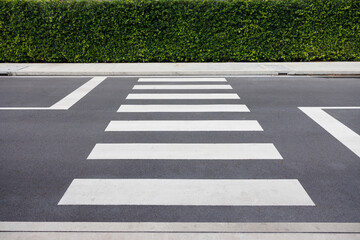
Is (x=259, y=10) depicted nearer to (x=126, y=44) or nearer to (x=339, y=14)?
(x=339, y=14)

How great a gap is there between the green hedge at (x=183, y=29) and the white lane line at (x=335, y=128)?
722 centimetres

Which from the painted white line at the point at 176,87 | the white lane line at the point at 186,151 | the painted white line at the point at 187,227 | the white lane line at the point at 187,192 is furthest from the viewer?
the painted white line at the point at 176,87

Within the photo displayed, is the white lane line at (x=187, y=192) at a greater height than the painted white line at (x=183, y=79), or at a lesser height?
greater

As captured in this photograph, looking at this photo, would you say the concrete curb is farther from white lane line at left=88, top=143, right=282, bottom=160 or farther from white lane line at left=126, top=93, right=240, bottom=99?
white lane line at left=88, top=143, right=282, bottom=160

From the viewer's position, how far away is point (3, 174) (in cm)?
528

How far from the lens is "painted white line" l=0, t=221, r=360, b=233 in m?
3.88

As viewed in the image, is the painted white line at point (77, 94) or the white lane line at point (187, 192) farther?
the painted white line at point (77, 94)

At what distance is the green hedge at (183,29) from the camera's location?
14.7 m

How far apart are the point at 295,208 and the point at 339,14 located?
12876 mm

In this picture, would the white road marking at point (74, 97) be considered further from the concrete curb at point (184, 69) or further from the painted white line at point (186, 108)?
the painted white line at point (186, 108)

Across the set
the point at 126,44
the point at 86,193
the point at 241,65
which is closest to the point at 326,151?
the point at 86,193
